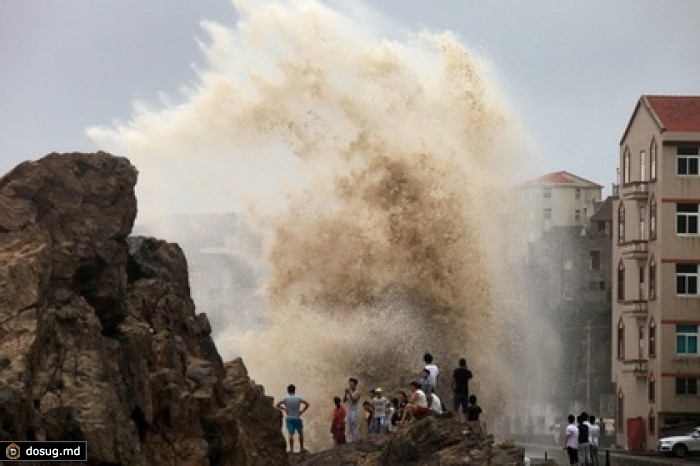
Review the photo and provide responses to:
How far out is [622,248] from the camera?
81.0 m

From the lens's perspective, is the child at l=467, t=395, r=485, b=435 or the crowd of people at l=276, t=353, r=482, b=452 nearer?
the crowd of people at l=276, t=353, r=482, b=452

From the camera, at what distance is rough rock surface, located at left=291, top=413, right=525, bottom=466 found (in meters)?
32.9

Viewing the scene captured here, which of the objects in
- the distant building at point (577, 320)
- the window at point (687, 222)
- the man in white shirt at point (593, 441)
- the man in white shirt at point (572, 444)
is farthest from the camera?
the distant building at point (577, 320)

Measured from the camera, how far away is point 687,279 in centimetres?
7544

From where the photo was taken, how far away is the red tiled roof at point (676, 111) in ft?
247

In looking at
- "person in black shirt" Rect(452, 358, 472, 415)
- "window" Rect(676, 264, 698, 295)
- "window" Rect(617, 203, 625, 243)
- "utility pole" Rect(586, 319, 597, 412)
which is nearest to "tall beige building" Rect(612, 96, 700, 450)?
"window" Rect(676, 264, 698, 295)

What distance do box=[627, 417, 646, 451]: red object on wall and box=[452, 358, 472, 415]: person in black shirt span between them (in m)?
41.7

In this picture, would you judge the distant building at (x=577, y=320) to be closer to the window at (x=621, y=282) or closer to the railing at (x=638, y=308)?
the window at (x=621, y=282)

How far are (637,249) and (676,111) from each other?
6024mm

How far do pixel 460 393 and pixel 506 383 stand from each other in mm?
32854

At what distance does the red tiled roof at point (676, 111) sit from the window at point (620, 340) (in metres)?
10.2

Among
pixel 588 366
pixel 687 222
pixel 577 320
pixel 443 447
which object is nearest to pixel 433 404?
pixel 443 447

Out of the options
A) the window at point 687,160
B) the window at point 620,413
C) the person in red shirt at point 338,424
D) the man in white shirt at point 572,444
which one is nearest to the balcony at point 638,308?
the window at point 620,413

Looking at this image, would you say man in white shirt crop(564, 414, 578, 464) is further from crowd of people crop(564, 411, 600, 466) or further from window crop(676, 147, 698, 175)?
window crop(676, 147, 698, 175)
